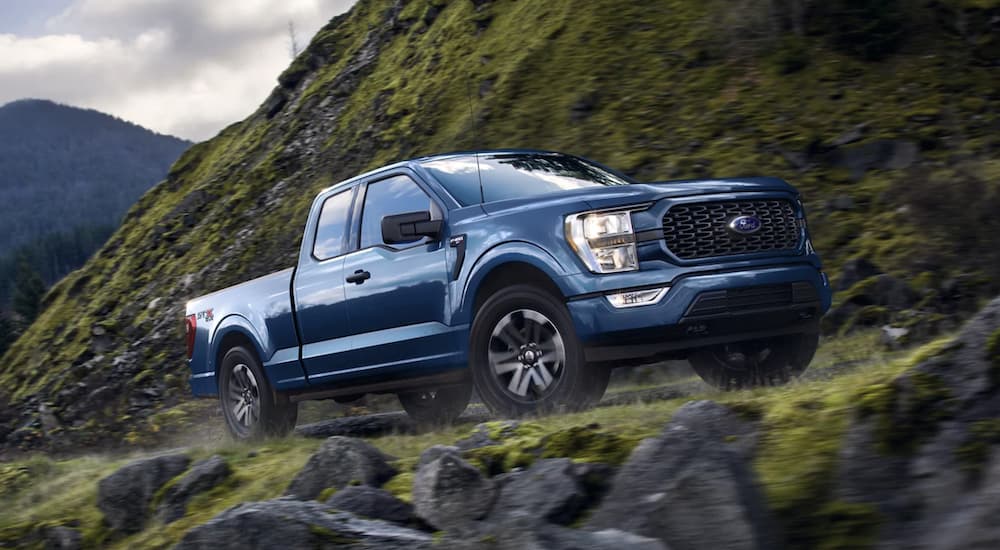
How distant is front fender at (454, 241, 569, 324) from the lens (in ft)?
21.1

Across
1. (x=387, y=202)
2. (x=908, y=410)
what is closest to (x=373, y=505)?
(x=908, y=410)

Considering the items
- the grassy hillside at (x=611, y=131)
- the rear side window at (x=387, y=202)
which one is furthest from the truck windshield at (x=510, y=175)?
the grassy hillside at (x=611, y=131)

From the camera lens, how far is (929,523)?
3707 mm

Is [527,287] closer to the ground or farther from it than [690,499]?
farther from it

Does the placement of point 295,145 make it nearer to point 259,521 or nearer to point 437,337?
point 437,337

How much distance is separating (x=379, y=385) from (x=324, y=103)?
63.0ft

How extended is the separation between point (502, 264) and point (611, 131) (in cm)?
949

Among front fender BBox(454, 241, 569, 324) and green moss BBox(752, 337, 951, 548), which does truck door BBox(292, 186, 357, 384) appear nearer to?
front fender BBox(454, 241, 569, 324)

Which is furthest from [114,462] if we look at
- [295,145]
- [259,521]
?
[295,145]

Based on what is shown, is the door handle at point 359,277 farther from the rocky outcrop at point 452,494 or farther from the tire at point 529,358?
the rocky outcrop at point 452,494

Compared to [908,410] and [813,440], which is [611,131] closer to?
[813,440]

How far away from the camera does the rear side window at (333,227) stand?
8.29 m

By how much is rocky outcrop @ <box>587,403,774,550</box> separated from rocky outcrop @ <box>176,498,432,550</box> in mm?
777

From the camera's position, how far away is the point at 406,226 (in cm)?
703
